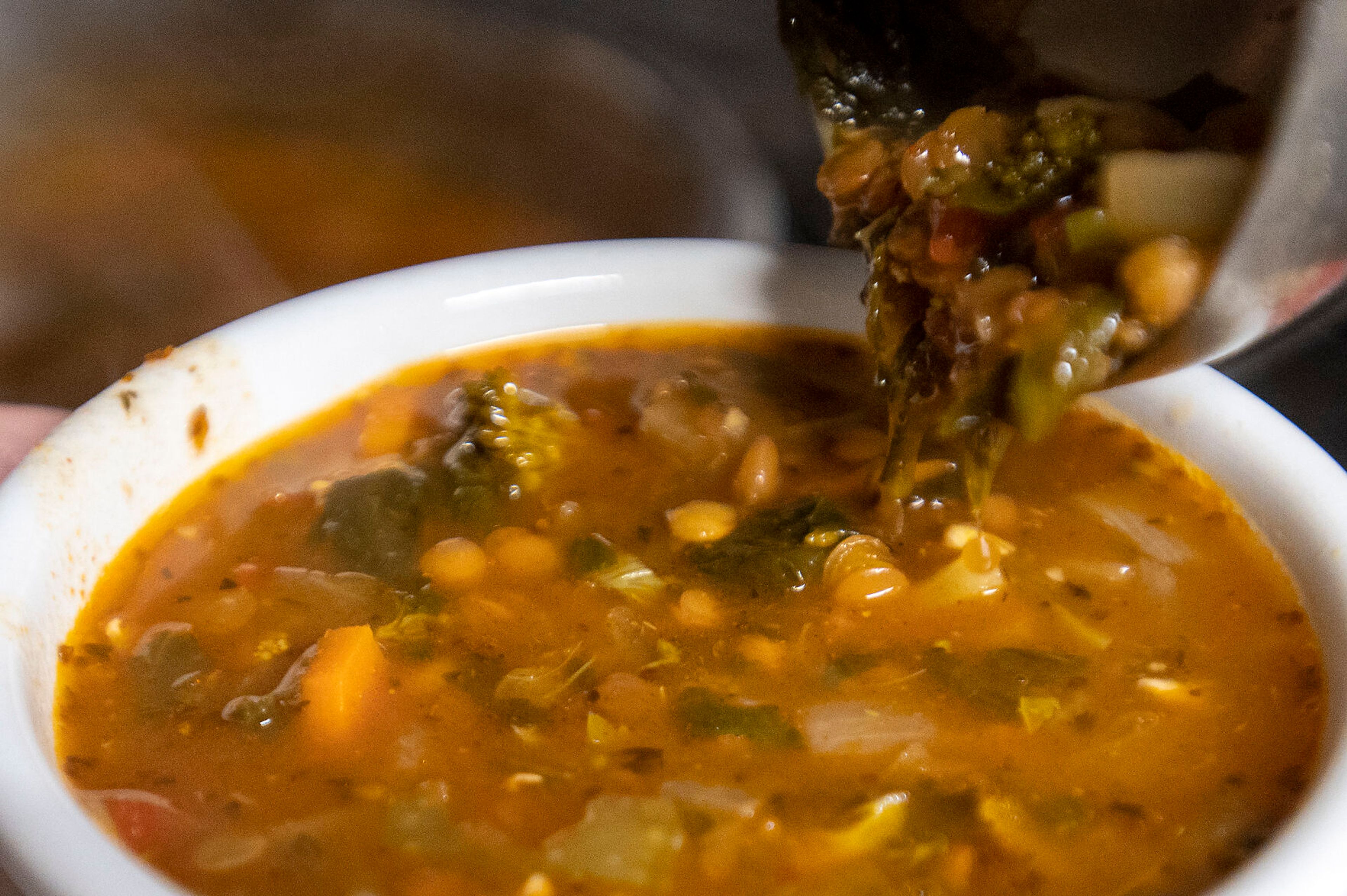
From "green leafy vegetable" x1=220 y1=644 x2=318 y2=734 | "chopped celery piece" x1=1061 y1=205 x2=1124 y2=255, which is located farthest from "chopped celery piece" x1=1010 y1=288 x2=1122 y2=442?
"green leafy vegetable" x1=220 y1=644 x2=318 y2=734

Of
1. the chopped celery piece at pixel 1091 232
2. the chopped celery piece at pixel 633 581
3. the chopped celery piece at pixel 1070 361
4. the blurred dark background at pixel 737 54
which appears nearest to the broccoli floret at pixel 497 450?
the chopped celery piece at pixel 633 581

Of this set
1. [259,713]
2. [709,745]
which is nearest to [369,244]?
[259,713]

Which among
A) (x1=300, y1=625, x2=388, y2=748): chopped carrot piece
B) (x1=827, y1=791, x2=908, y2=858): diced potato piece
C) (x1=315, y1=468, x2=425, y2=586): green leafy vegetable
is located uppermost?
(x1=315, y1=468, x2=425, y2=586): green leafy vegetable

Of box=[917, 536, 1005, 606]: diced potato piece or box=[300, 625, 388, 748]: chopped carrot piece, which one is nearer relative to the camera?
box=[300, 625, 388, 748]: chopped carrot piece

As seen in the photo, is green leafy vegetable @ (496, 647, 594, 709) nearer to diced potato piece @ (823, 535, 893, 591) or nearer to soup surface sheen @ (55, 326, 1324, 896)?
soup surface sheen @ (55, 326, 1324, 896)

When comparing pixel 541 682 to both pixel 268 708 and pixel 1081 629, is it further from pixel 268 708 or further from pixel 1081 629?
pixel 1081 629

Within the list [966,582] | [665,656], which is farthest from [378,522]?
[966,582]

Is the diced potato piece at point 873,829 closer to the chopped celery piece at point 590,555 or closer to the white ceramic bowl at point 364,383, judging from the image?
the white ceramic bowl at point 364,383

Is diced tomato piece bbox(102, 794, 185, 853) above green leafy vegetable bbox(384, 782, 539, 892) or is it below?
above
